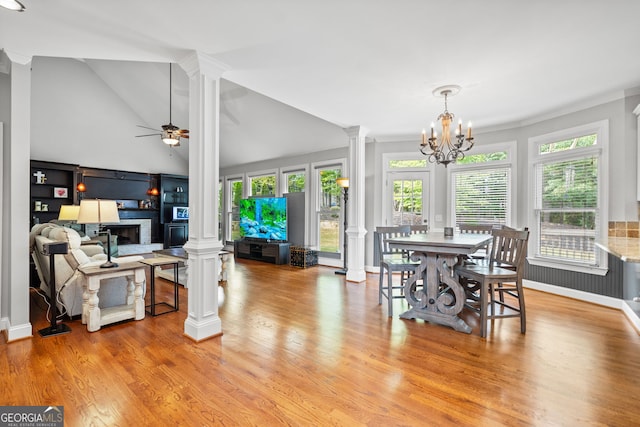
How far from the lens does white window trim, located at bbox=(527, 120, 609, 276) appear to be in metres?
3.61

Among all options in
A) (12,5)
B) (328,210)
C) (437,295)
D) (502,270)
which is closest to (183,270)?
(328,210)

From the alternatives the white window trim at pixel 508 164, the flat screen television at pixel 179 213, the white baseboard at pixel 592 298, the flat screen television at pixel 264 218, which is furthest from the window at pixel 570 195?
the flat screen television at pixel 179 213

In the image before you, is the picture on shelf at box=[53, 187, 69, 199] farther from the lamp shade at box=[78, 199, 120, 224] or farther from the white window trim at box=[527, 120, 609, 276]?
the white window trim at box=[527, 120, 609, 276]

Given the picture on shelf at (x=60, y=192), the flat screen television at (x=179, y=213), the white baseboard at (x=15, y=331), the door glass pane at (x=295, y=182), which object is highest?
the door glass pane at (x=295, y=182)

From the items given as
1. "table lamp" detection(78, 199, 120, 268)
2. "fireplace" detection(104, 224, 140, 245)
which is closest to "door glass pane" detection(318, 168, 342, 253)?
"table lamp" detection(78, 199, 120, 268)

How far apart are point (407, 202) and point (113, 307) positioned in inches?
188

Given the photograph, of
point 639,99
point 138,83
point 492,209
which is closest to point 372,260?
point 492,209

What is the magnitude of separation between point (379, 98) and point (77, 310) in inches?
169

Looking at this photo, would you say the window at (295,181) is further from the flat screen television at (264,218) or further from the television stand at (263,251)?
the television stand at (263,251)

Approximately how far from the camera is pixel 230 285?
4605 mm

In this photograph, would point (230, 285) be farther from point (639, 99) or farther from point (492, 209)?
point (639, 99)

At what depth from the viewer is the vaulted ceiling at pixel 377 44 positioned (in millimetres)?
2037

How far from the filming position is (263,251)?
6.70m

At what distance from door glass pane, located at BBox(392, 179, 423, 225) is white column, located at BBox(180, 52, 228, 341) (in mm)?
3766
